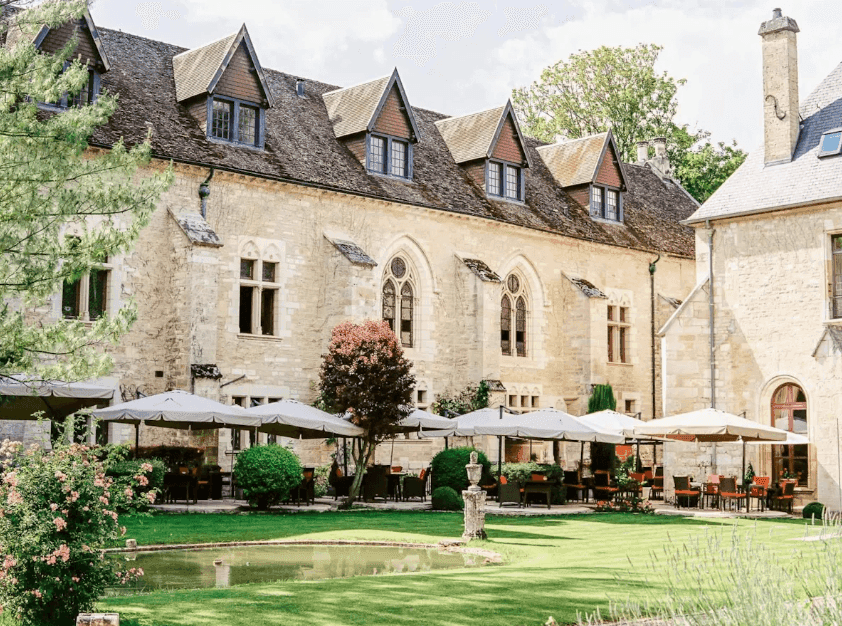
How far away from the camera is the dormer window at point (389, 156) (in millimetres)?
30828

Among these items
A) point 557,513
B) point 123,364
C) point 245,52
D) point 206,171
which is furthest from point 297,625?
point 245,52

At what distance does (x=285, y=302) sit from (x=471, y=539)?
40.0 ft

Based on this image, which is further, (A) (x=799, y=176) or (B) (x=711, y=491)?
(A) (x=799, y=176)

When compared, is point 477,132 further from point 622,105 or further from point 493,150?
point 622,105

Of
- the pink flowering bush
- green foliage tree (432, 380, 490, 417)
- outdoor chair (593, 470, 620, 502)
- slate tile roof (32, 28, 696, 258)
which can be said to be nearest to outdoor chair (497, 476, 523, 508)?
outdoor chair (593, 470, 620, 502)

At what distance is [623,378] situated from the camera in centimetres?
3631

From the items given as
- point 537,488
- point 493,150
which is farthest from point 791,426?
point 493,150

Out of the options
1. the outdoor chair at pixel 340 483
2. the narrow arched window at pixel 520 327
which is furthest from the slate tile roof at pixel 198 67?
the narrow arched window at pixel 520 327

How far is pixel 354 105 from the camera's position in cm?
3147

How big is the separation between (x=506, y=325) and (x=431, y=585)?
870 inches

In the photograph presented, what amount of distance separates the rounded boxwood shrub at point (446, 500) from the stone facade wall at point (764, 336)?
7.03m

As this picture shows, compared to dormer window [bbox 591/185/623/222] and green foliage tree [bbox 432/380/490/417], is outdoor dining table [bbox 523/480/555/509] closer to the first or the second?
green foliage tree [bbox 432/380/490/417]

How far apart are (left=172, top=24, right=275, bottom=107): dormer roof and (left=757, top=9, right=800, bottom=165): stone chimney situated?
42.7 ft

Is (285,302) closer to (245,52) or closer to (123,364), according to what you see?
(123,364)
